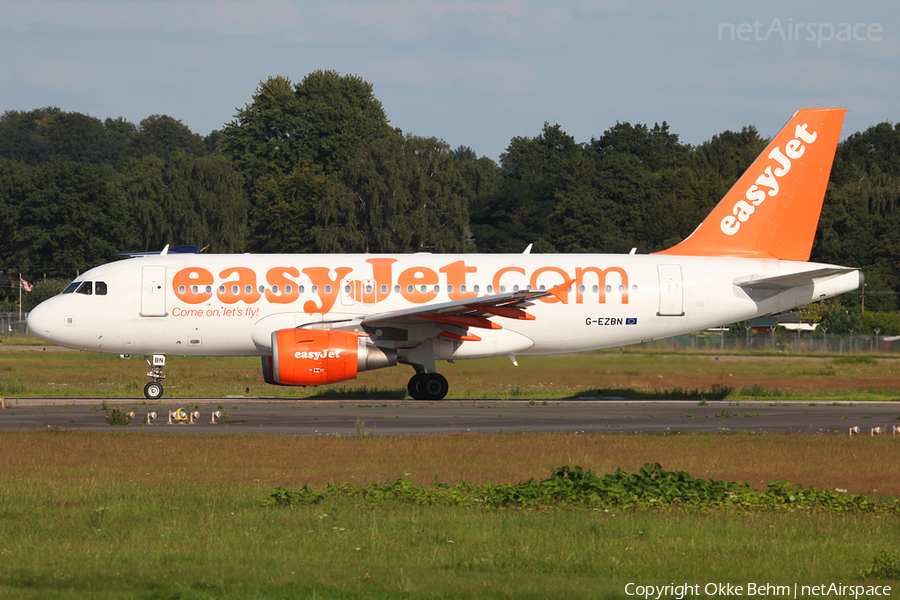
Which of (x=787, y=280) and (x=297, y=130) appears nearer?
(x=787, y=280)

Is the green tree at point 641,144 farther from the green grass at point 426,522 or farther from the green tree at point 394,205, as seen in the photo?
the green grass at point 426,522

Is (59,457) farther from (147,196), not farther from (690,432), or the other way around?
(147,196)

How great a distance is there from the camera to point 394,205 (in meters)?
83.6

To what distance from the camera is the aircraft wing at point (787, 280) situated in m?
27.5

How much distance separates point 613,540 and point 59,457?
10.4 metres

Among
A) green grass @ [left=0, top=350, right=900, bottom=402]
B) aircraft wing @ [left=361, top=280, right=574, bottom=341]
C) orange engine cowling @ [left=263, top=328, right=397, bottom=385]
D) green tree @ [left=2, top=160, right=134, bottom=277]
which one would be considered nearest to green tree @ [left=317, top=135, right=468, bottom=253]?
green tree @ [left=2, top=160, right=134, bottom=277]

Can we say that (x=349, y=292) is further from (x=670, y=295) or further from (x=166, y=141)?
(x=166, y=141)

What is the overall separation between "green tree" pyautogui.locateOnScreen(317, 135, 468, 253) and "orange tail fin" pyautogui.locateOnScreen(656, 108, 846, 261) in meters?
53.0

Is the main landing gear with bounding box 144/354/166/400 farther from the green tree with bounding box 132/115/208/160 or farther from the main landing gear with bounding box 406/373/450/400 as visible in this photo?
the green tree with bounding box 132/115/208/160

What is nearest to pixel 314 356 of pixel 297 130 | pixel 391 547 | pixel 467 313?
pixel 467 313

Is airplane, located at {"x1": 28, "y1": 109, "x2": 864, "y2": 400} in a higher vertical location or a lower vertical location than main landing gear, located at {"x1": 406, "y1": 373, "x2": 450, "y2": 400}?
higher

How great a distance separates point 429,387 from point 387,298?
2.82 meters

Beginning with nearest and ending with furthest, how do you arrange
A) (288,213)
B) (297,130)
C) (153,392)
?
(153,392)
(288,213)
(297,130)

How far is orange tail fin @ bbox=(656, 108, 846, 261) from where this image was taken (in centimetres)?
2956
